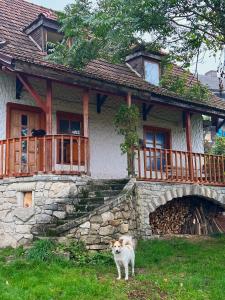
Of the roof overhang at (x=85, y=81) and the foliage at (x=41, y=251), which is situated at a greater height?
the roof overhang at (x=85, y=81)

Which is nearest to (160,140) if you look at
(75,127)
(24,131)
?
(75,127)

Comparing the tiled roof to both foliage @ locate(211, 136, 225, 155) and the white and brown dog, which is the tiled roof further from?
the white and brown dog

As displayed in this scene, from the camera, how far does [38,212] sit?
31.2 feet

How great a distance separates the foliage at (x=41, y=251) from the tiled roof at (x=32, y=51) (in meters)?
4.07

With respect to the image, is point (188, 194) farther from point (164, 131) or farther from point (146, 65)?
point (146, 65)

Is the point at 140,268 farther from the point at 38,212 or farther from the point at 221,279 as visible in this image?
the point at 38,212

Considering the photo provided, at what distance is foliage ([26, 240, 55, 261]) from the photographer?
8.02 m

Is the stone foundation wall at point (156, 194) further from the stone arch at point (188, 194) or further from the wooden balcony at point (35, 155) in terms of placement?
the wooden balcony at point (35, 155)

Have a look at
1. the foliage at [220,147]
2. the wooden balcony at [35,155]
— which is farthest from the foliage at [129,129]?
the foliage at [220,147]

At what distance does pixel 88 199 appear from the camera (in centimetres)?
993

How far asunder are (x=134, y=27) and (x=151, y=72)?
672cm

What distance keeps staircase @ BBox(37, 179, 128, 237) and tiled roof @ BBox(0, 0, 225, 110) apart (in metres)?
2.65

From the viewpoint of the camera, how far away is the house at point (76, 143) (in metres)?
9.58

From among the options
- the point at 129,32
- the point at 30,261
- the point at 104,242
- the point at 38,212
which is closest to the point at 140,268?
the point at 104,242
